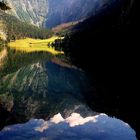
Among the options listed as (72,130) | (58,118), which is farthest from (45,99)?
(72,130)

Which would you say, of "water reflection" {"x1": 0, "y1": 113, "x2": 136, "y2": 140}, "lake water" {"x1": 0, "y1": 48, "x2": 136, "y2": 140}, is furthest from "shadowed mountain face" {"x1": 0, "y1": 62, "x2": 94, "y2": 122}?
"water reflection" {"x1": 0, "y1": 113, "x2": 136, "y2": 140}

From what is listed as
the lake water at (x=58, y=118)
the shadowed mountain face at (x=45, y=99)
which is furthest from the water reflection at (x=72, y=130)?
the shadowed mountain face at (x=45, y=99)

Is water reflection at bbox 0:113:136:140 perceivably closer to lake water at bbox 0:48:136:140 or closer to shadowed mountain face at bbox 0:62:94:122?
lake water at bbox 0:48:136:140

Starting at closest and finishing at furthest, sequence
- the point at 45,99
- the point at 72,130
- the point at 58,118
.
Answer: the point at 72,130, the point at 58,118, the point at 45,99

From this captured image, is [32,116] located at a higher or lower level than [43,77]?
higher

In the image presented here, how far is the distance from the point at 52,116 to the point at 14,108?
721 cm

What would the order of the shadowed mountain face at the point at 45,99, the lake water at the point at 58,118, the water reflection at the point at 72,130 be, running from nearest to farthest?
the water reflection at the point at 72,130
the lake water at the point at 58,118
the shadowed mountain face at the point at 45,99

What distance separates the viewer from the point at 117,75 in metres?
76.4

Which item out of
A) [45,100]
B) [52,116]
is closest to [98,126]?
[52,116]

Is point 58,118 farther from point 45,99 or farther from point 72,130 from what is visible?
point 45,99

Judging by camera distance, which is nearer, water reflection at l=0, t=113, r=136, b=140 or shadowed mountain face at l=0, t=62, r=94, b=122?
water reflection at l=0, t=113, r=136, b=140

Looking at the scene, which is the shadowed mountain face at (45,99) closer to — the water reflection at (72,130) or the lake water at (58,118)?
the lake water at (58,118)

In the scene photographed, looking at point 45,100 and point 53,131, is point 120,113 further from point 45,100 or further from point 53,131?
point 45,100

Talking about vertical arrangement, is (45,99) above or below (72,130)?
below
